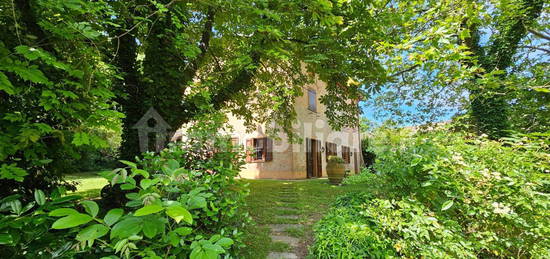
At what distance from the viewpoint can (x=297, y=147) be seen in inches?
472

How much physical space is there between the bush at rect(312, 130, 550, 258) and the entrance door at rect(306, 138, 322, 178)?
10.6 m

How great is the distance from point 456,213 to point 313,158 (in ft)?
36.8

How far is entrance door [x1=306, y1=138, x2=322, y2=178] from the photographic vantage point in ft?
42.7

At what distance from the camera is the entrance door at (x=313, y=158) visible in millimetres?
13000

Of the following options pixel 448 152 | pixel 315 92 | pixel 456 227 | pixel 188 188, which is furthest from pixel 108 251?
pixel 315 92

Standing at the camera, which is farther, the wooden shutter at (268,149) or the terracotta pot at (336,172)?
the wooden shutter at (268,149)

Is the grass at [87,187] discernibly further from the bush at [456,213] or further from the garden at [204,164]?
the bush at [456,213]

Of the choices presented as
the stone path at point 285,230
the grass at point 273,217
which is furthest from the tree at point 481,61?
the stone path at point 285,230

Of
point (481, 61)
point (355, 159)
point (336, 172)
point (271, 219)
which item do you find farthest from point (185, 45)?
point (355, 159)

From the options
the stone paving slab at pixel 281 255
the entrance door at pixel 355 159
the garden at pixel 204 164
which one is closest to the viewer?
the garden at pixel 204 164

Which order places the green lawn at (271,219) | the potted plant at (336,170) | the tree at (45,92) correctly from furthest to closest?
the potted plant at (336,170), the green lawn at (271,219), the tree at (45,92)

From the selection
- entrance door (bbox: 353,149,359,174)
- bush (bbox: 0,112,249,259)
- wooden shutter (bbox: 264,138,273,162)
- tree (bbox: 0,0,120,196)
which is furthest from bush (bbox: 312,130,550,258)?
entrance door (bbox: 353,149,359,174)

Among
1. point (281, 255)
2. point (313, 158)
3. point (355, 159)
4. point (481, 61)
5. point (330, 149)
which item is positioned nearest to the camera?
point (281, 255)

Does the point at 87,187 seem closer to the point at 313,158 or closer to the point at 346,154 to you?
the point at 313,158
